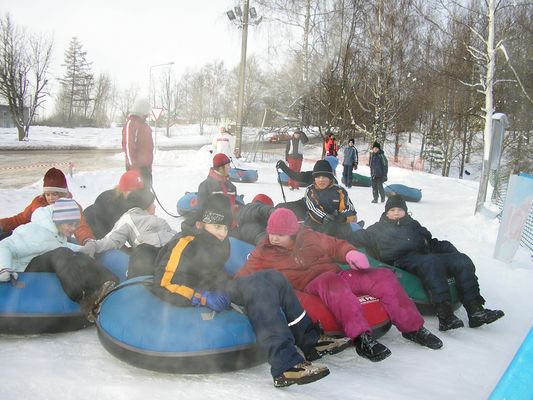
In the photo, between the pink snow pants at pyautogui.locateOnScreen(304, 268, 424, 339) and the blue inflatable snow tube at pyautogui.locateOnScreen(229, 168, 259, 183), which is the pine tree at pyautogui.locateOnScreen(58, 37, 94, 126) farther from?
the pink snow pants at pyautogui.locateOnScreen(304, 268, 424, 339)

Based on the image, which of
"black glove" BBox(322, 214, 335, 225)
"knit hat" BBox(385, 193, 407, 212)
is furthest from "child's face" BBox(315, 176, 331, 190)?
"knit hat" BBox(385, 193, 407, 212)

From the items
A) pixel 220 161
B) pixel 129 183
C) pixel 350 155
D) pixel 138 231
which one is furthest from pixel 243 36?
pixel 138 231

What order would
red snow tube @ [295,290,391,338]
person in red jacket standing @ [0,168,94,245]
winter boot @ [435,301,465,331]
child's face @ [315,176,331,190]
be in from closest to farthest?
red snow tube @ [295,290,391,338], winter boot @ [435,301,465,331], person in red jacket standing @ [0,168,94,245], child's face @ [315,176,331,190]

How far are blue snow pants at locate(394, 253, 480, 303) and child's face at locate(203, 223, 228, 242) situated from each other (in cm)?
176

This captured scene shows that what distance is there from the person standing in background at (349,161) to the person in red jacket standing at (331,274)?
8375 mm

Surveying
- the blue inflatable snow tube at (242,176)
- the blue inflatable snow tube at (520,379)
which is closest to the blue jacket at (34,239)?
the blue inflatable snow tube at (520,379)

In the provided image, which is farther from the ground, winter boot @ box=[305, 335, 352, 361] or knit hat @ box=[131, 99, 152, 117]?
knit hat @ box=[131, 99, 152, 117]

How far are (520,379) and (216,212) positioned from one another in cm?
201

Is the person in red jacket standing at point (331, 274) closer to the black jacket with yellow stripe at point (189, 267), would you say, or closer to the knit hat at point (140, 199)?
the black jacket with yellow stripe at point (189, 267)

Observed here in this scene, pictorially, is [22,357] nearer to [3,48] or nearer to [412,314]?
[412,314]

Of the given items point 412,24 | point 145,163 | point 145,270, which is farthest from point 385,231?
point 412,24

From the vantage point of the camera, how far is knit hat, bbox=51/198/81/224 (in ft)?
10.7

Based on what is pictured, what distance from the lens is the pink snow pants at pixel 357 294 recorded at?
2996 mm

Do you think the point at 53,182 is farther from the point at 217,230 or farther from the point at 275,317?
the point at 275,317
